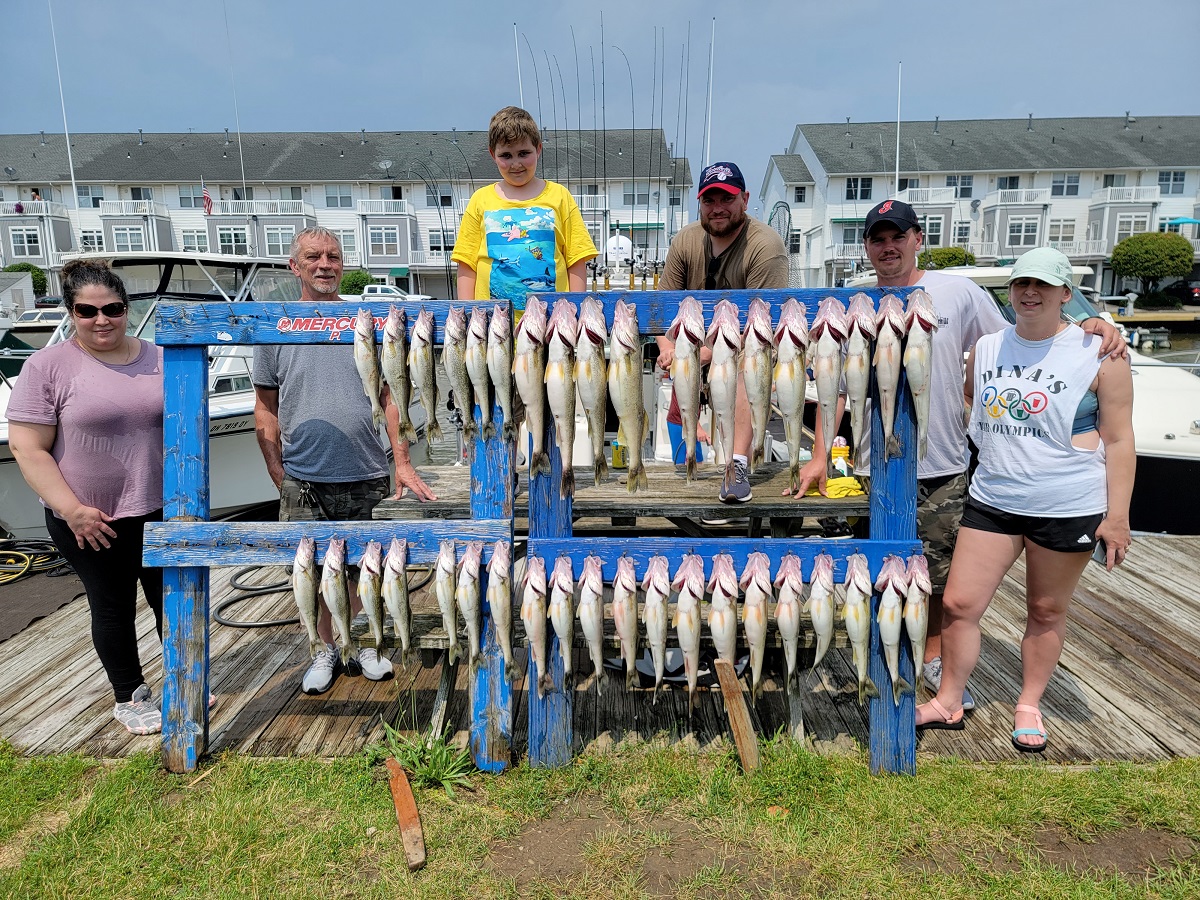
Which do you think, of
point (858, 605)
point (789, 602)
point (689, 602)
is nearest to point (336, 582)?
point (689, 602)

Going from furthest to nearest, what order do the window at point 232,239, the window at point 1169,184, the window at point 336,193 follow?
the window at point 336,193
the window at point 1169,184
the window at point 232,239

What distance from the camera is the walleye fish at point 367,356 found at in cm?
277

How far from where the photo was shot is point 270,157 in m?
49.3

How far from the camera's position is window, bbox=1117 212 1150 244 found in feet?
146

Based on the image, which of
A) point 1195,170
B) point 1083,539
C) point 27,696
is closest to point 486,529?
point 1083,539

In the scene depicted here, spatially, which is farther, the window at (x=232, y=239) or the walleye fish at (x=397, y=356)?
the window at (x=232, y=239)

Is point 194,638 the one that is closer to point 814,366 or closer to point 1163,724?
point 814,366

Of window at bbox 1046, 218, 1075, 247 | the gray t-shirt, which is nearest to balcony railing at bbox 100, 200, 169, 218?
the gray t-shirt

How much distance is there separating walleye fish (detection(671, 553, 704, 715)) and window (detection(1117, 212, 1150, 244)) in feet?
176

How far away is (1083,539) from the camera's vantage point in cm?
285

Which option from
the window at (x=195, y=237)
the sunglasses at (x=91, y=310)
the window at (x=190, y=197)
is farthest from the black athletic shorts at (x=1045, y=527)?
the window at (x=190, y=197)

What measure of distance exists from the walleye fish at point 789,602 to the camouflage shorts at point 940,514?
97 cm

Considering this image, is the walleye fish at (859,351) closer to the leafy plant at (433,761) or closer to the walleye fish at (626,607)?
the walleye fish at (626,607)

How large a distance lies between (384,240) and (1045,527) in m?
47.6
